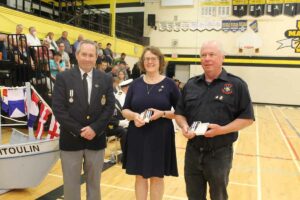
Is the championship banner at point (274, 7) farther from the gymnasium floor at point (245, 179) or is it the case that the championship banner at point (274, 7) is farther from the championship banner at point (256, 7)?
the gymnasium floor at point (245, 179)

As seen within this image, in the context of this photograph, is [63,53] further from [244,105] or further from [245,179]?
[244,105]

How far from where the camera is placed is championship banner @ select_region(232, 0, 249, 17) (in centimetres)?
1641

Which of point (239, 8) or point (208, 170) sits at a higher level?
point (239, 8)

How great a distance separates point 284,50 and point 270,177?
12.8 m

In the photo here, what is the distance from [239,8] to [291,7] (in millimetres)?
2499

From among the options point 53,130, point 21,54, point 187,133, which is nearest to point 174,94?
point 187,133

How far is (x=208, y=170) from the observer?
7.50ft

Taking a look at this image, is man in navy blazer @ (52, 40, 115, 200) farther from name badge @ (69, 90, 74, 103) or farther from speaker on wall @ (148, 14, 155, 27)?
speaker on wall @ (148, 14, 155, 27)

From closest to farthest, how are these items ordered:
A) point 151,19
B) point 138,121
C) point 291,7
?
1. point 138,121
2. point 291,7
3. point 151,19

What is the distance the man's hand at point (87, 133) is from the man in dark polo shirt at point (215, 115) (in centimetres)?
74

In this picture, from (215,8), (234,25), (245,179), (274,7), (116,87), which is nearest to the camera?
(245,179)

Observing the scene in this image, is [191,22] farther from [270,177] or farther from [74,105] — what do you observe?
[74,105]

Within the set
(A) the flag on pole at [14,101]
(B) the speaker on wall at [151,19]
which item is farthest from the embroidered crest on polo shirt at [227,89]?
(B) the speaker on wall at [151,19]

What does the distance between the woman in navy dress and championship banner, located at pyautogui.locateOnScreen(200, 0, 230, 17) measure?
1520cm
